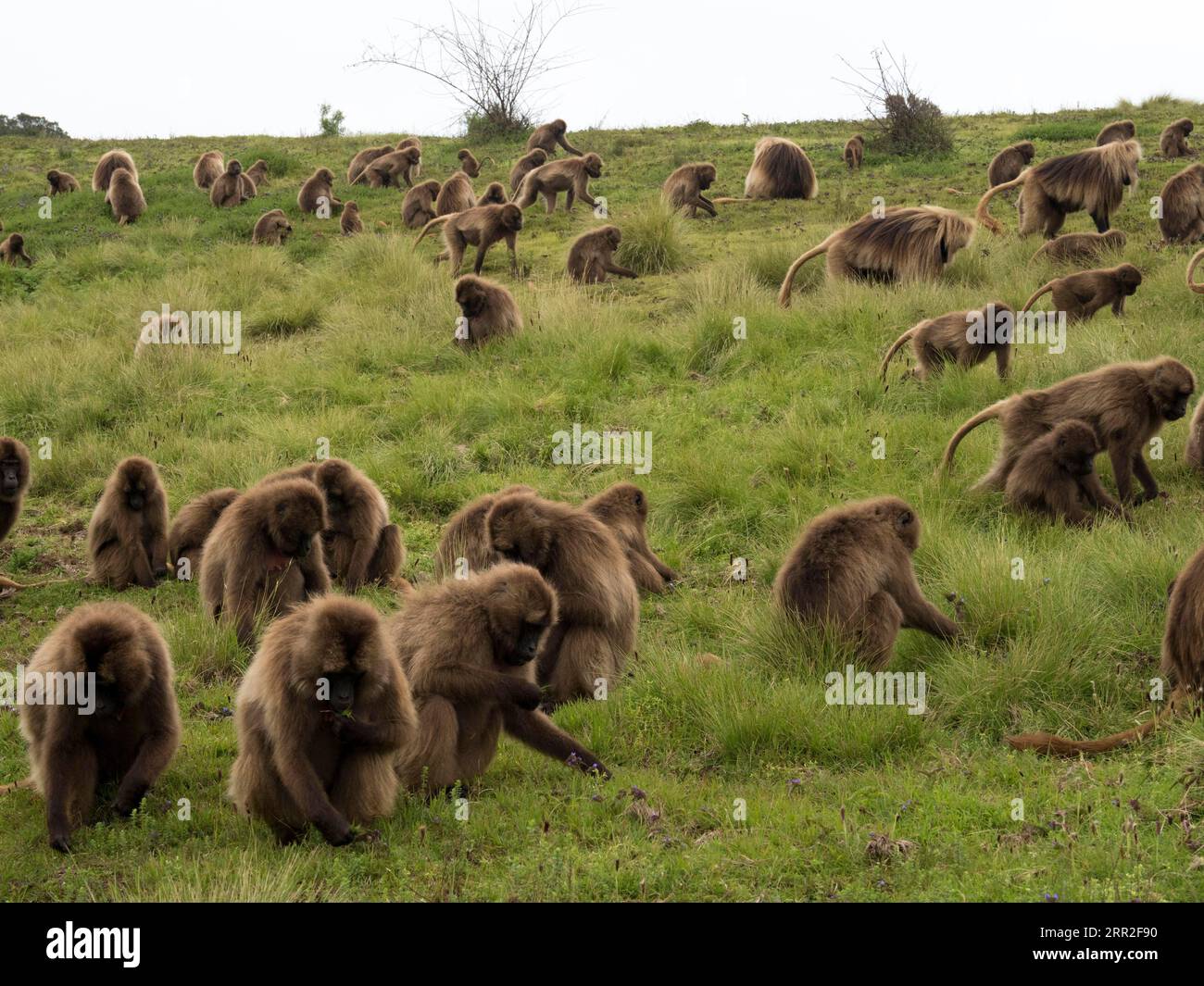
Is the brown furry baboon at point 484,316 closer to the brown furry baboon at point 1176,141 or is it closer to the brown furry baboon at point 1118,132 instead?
the brown furry baboon at point 1118,132

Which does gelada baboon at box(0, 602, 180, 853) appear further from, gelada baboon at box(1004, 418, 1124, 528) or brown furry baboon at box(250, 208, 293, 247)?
brown furry baboon at box(250, 208, 293, 247)

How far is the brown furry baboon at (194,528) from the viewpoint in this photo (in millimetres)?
9391

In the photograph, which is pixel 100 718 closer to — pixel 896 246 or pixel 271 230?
pixel 896 246

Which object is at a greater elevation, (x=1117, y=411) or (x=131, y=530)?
(x=1117, y=411)

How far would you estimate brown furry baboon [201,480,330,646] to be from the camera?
7.57 meters

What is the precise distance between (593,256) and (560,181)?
15.8 feet

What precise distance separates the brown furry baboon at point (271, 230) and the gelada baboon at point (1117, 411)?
44.7ft

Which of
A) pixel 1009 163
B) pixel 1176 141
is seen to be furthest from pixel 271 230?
pixel 1176 141

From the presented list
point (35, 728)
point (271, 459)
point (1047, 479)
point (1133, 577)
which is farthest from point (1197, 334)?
point (35, 728)

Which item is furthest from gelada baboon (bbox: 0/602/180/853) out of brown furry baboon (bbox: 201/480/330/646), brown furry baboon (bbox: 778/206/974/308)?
brown furry baboon (bbox: 778/206/974/308)

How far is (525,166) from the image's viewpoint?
22.6 meters

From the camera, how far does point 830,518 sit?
7.35 meters

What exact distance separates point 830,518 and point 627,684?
1492 mm

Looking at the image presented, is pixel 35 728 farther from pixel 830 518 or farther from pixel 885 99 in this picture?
pixel 885 99
